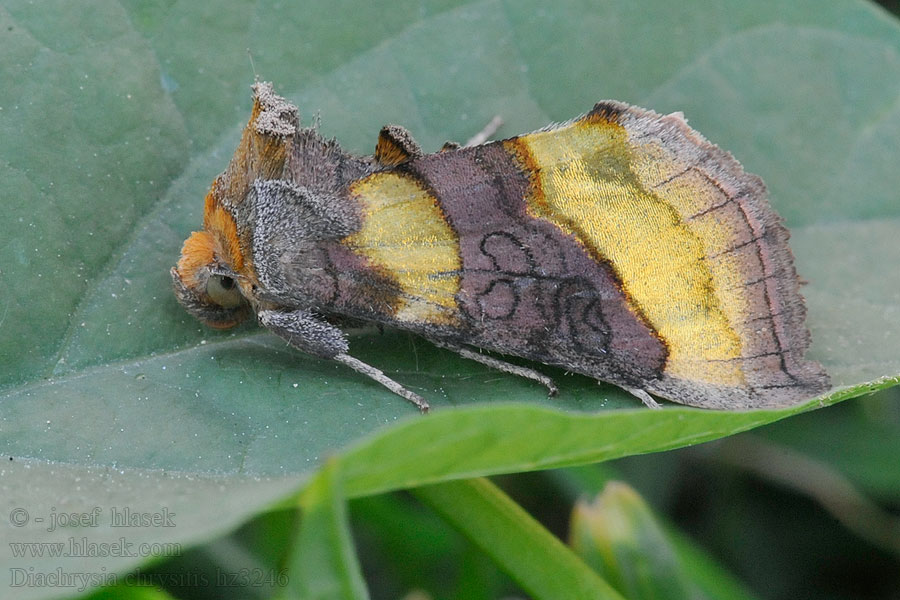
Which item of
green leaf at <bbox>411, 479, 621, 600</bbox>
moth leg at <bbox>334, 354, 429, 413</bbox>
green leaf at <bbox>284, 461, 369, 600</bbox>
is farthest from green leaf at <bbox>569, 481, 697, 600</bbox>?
green leaf at <bbox>284, 461, 369, 600</bbox>

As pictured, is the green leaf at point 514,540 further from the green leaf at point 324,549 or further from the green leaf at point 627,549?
the green leaf at point 324,549

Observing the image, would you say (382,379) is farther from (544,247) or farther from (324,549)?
(324,549)

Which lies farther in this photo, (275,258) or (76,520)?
(275,258)

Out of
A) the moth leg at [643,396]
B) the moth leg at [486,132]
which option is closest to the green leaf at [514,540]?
the moth leg at [643,396]

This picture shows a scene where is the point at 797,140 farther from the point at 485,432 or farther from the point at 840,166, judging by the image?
the point at 485,432

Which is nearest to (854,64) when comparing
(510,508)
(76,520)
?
(510,508)

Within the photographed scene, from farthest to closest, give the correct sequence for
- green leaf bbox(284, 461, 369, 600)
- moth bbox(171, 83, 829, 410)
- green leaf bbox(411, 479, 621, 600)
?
1. moth bbox(171, 83, 829, 410)
2. green leaf bbox(411, 479, 621, 600)
3. green leaf bbox(284, 461, 369, 600)

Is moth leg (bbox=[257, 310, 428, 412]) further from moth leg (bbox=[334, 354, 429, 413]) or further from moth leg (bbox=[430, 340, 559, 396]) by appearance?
moth leg (bbox=[430, 340, 559, 396])
